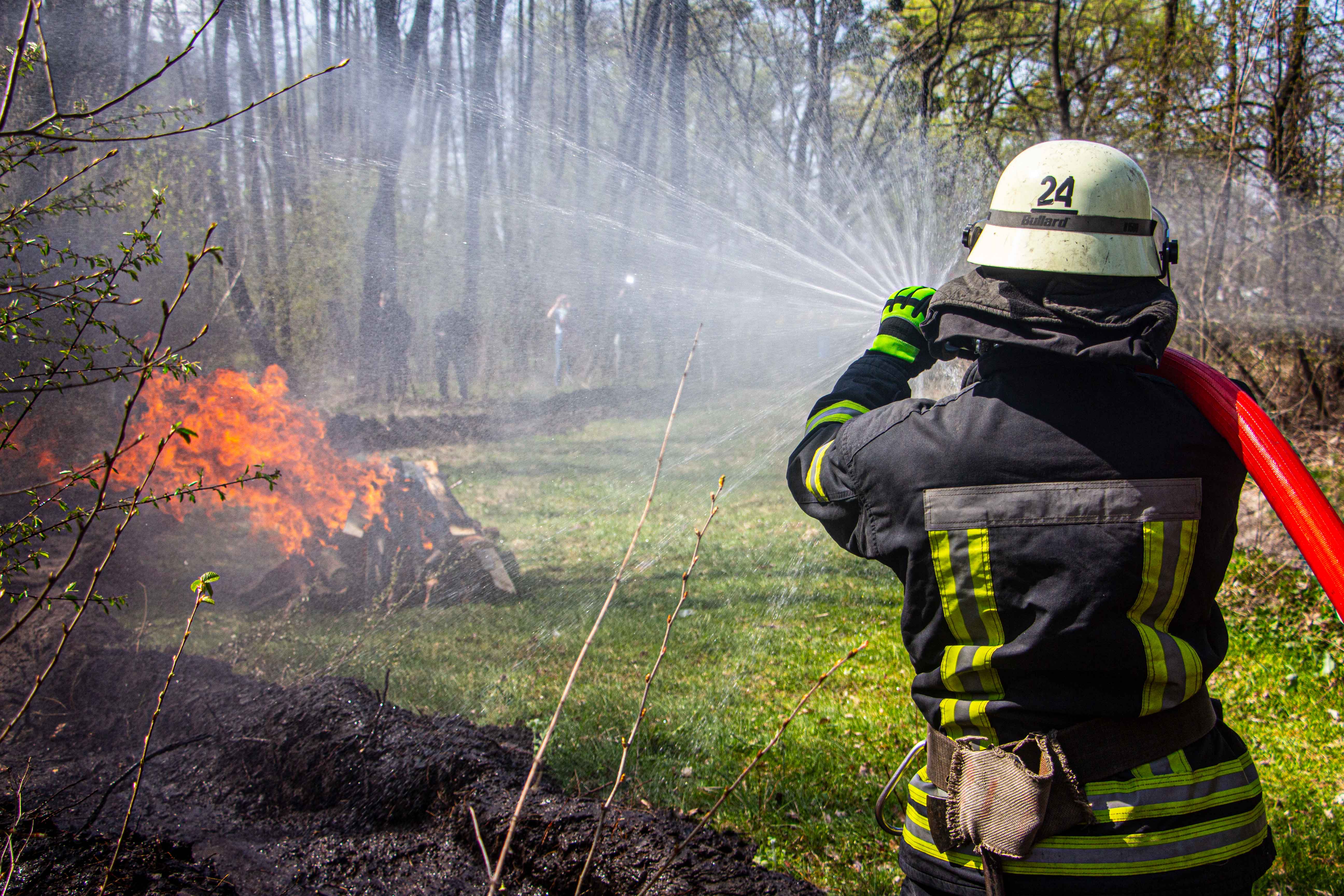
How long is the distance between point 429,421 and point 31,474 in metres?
5.31

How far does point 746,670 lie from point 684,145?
24.2ft

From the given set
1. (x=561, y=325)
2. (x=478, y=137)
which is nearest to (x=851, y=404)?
(x=478, y=137)

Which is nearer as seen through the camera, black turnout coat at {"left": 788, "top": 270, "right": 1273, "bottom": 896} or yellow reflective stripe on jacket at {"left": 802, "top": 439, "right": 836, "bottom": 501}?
black turnout coat at {"left": 788, "top": 270, "right": 1273, "bottom": 896}

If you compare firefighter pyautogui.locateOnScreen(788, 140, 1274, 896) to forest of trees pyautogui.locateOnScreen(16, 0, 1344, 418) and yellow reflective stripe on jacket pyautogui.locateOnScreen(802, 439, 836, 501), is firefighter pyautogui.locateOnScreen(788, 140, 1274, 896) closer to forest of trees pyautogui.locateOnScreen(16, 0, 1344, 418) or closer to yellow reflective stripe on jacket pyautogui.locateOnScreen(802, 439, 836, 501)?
yellow reflective stripe on jacket pyautogui.locateOnScreen(802, 439, 836, 501)

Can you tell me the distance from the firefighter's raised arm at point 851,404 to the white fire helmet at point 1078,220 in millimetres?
319

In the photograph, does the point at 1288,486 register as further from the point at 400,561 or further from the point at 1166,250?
the point at 400,561

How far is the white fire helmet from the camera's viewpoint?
1.54 m

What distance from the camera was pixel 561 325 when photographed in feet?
45.7

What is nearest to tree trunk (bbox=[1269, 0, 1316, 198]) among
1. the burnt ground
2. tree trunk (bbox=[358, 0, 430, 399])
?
the burnt ground

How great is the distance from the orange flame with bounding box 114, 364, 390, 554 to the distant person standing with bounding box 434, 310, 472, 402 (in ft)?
17.6

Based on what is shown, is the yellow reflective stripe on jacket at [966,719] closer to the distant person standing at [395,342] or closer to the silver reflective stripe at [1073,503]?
the silver reflective stripe at [1073,503]

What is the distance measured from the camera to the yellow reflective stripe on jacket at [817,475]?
5.53 ft

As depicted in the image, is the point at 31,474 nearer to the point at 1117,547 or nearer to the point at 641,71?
the point at 1117,547

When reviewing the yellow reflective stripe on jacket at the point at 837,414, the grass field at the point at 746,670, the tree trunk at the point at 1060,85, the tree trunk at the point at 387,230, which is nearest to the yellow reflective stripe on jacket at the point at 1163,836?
the yellow reflective stripe on jacket at the point at 837,414
